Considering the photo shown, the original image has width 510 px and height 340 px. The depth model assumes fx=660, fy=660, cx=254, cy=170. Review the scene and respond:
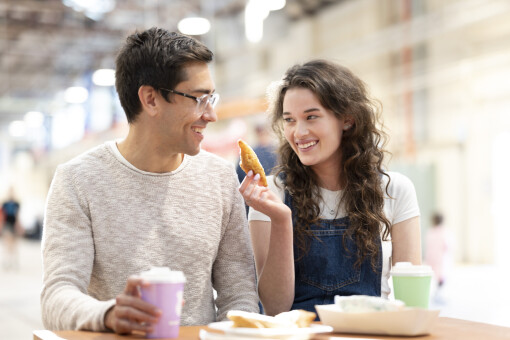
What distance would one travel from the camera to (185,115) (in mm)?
1913

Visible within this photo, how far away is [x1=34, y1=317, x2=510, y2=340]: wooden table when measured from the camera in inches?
53.3

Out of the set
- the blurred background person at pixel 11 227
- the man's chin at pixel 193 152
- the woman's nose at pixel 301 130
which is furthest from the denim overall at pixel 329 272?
the blurred background person at pixel 11 227

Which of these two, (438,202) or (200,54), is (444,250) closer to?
(438,202)

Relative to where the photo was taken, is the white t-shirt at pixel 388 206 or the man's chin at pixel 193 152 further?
the white t-shirt at pixel 388 206

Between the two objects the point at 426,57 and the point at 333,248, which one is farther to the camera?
the point at 426,57

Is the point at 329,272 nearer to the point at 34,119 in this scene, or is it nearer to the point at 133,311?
the point at 133,311

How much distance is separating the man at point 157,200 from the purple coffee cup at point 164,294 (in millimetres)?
495

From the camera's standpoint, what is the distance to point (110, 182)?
6.21 ft

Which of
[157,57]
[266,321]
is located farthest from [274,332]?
[157,57]

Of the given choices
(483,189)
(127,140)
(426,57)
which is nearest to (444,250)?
(483,189)

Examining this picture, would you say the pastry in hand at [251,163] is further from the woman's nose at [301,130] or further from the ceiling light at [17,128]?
the ceiling light at [17,128]

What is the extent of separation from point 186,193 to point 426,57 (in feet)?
35.6

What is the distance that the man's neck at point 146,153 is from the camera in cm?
192

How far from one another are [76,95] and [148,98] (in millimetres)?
14421
